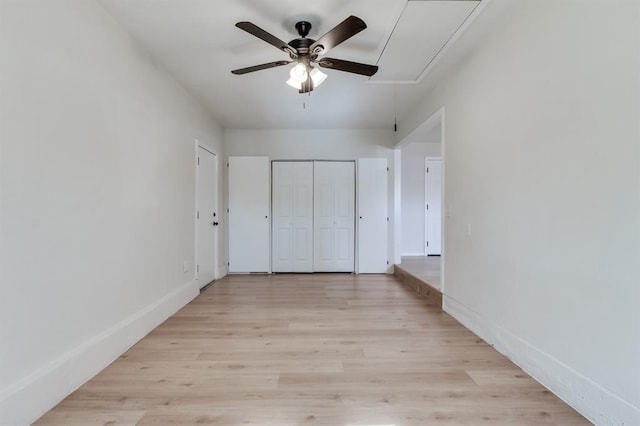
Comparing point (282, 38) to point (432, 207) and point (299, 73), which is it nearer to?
point (299, 73)

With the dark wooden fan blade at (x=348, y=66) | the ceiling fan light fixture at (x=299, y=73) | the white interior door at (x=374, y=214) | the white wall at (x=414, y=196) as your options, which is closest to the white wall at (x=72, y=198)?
the ceiling fan light fixture at (x=299, y=73)

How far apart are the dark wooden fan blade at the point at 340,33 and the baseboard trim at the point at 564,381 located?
225 cm

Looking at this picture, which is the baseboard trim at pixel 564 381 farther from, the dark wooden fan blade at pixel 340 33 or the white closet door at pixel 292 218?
the white closet door at pixel 292 218

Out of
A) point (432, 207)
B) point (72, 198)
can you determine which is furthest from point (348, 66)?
point (432, 207)

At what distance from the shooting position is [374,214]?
492cm

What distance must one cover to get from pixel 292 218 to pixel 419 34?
3340 mm

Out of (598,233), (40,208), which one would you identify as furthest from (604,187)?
(40,208)

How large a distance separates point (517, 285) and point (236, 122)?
4.13 m

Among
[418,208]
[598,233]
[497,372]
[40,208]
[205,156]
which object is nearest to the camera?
[598,233]

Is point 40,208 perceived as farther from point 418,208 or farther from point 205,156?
point 418,208

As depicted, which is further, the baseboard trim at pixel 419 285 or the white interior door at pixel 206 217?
the white interior door at pixel 206 217

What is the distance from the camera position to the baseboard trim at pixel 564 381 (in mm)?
1338

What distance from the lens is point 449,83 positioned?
2914mm

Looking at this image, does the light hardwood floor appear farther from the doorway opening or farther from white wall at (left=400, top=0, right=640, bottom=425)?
the doorway opening
